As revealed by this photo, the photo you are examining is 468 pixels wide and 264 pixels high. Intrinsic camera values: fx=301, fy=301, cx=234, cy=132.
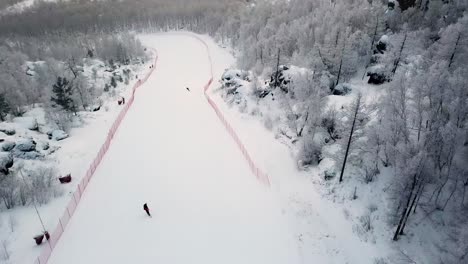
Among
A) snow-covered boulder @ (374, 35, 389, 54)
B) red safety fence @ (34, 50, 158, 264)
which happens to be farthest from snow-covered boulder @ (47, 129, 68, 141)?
snow-covered boulder @ (374, 35, 389, 54)

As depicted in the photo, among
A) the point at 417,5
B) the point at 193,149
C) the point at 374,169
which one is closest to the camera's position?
the point at 374,169

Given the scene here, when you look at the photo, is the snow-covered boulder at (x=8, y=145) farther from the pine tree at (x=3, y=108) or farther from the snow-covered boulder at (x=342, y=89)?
the snow-covered boulder at (x=342, y=89)

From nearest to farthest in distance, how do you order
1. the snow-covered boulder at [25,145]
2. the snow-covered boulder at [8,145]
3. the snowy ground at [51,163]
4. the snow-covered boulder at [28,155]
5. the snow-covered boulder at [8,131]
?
the snowy ground at [51,163], the snow-covered boulder at [8,145], the snow-covered boulder at [28,155], the snow-covered boulder at [25,145], the snow-covered boulder at [8,131]

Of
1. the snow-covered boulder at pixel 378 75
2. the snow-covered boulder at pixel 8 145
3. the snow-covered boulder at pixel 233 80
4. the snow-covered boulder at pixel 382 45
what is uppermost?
the snow-covered boulder at pixel 382 45

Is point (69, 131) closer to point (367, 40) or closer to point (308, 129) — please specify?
point (308, 129)

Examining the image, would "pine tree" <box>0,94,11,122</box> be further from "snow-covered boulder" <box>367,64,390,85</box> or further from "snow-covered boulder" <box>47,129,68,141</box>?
"snow-covered boulder" <box>367,64,390,85</box>

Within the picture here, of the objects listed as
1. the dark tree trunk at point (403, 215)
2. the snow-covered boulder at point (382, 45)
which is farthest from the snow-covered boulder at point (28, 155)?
the snow-covered boulder at point (382, 45)

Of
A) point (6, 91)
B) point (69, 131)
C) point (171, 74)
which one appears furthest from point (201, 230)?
point (171, 74)
